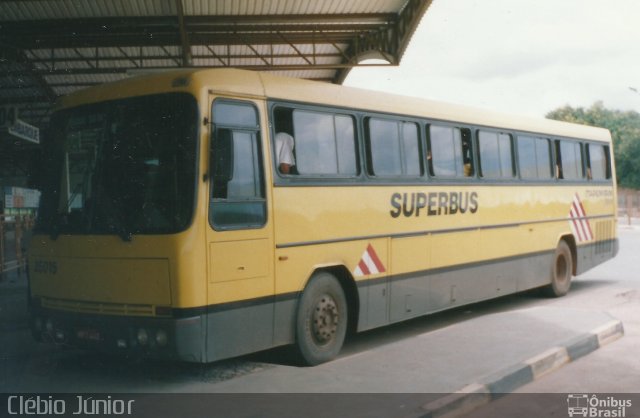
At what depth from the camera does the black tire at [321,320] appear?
8.13 m

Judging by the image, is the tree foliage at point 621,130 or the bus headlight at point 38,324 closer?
the bus headlight at point 38,324

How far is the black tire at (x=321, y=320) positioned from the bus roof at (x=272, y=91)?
203cm

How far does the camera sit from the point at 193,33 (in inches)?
774

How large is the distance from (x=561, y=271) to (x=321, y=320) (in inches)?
291

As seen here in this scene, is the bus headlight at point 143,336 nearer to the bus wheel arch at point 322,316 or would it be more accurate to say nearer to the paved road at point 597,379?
the bus wheel arch at point 322,316

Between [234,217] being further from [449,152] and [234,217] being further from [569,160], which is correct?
[569,160]

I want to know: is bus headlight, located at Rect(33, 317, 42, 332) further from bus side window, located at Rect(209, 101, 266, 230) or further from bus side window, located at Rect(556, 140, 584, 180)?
bus side window, located at Rect(556, 140, 584, 180)

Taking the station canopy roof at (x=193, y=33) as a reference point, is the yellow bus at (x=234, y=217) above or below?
below

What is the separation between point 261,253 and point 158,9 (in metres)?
12.1

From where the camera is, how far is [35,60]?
69.0ft

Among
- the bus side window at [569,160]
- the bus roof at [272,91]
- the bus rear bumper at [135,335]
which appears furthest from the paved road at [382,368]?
the bus side window at [569,160]

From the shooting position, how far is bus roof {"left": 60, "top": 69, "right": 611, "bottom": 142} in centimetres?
731

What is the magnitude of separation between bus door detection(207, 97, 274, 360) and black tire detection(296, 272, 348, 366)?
53 centimetres

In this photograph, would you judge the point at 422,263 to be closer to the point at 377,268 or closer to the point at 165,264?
the point at 377,268
